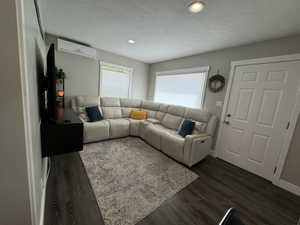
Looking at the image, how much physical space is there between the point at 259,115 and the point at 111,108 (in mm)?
3577

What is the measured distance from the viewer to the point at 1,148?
22.6 inches

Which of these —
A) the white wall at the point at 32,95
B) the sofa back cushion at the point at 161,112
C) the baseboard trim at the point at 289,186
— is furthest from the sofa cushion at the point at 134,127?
the baseboard trim at the point at 289,186

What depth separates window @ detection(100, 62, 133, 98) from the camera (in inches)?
148

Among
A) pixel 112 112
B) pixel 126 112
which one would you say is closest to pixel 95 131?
pixel 112 112

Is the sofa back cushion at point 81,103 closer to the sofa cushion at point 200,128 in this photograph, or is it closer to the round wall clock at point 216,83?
the sofa cushion at point 200,128

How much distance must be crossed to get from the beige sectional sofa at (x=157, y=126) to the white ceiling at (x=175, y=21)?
155cm

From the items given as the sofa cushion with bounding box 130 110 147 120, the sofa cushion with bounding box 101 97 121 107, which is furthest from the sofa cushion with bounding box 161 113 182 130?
the sofa cushion with bounding box 101 97 121 107

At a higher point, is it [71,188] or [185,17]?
[185,17]

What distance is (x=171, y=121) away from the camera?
3.29m

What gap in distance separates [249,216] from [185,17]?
275 cm

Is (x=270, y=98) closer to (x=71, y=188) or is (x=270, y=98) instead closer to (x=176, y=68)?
(x=176, y=68)

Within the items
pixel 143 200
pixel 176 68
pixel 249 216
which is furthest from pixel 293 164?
→ pixel 176 68

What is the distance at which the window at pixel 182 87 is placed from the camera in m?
3.17

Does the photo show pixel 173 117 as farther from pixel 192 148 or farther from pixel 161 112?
pixel 192 148
